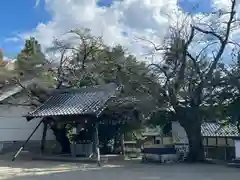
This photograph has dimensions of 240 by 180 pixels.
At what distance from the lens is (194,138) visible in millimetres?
18016

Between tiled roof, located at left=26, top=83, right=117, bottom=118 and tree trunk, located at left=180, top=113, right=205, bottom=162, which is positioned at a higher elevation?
tiled roof, located at left=26, top=83, right=117, bottom=118

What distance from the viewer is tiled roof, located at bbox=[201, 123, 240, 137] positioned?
790 inches

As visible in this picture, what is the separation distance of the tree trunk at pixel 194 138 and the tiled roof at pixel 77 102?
153 inches

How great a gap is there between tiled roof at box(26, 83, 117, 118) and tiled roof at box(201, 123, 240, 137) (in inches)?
252

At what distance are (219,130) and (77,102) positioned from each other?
7.98 metres

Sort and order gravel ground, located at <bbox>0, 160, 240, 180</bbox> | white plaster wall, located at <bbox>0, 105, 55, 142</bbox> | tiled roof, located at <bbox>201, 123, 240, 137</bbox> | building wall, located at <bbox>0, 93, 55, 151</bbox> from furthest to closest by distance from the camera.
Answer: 1. white plaster wall, located at <bbox>0, 105, 55, 142</bbox>
2. building wall, located at <bbox>0, 93, 55, 151</bbox>
3. tiled roof, located at <bbox>201, 123, 240, 137</bbox>
4. gravel ground, located at <bbox>0, 160, 240, 180</bbox>

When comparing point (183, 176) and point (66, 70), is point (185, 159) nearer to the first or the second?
point (183, 176)

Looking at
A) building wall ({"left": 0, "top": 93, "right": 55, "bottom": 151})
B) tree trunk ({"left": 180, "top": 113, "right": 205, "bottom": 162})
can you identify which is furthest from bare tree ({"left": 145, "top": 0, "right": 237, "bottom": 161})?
building wall ({"left": 0, "top": 93, "right": 55, "bottom": 151})

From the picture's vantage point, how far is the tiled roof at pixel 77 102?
Result: 1775 centimetres

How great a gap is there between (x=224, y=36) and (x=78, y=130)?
951 centimetres

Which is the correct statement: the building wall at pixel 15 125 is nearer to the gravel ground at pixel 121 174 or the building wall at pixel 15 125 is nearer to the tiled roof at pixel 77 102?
the tiled roof at pixel 77 102

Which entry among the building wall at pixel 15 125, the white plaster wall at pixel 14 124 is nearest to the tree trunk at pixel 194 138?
the building wall at pixel 15 125

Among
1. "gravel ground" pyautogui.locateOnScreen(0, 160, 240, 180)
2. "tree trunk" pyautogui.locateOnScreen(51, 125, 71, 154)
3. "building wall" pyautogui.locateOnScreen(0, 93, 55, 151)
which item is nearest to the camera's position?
"gravel ground" pyautogui.locateOnScreen(0, 160, 240, 180)

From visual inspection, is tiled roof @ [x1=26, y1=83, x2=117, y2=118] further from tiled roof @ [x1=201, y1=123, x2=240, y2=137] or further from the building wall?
tiled roof @ [x1=201, y1=123, x2=240, y2=137]
